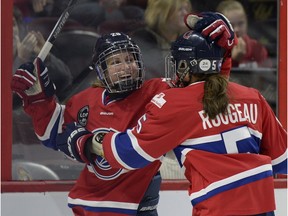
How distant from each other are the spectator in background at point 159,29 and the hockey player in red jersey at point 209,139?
1.22 metres

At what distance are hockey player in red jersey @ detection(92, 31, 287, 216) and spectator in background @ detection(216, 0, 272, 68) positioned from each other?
137cm

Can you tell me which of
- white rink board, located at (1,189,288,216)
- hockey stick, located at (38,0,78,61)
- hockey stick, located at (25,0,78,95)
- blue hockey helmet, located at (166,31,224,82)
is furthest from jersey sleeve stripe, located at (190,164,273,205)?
white rink board, located at (1,189,288,216)

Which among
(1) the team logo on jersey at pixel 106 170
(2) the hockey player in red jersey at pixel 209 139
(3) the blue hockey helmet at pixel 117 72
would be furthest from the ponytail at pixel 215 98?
(1) the team logo on jersey at pixel 106 170

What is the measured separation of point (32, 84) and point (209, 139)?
30.9 inches

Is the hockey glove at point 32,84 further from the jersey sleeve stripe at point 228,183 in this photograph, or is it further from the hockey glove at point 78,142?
the jersey sleeve stripe at point 228,183

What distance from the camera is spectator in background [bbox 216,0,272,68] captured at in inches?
145

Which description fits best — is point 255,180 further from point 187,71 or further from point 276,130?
point 187,71

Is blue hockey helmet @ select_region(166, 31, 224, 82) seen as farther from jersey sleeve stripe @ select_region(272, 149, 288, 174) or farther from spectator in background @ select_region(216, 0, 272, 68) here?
spectator in background @ select_region(216, 0, 272, 68)

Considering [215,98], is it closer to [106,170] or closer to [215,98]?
[215,98]

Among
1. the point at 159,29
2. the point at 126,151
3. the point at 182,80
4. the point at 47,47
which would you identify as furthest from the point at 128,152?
the point at 159,29

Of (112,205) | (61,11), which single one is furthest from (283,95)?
(112,205)

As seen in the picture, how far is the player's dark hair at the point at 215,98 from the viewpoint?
2254mm

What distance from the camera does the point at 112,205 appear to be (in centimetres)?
263

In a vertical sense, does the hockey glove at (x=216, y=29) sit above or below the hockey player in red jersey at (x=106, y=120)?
above
